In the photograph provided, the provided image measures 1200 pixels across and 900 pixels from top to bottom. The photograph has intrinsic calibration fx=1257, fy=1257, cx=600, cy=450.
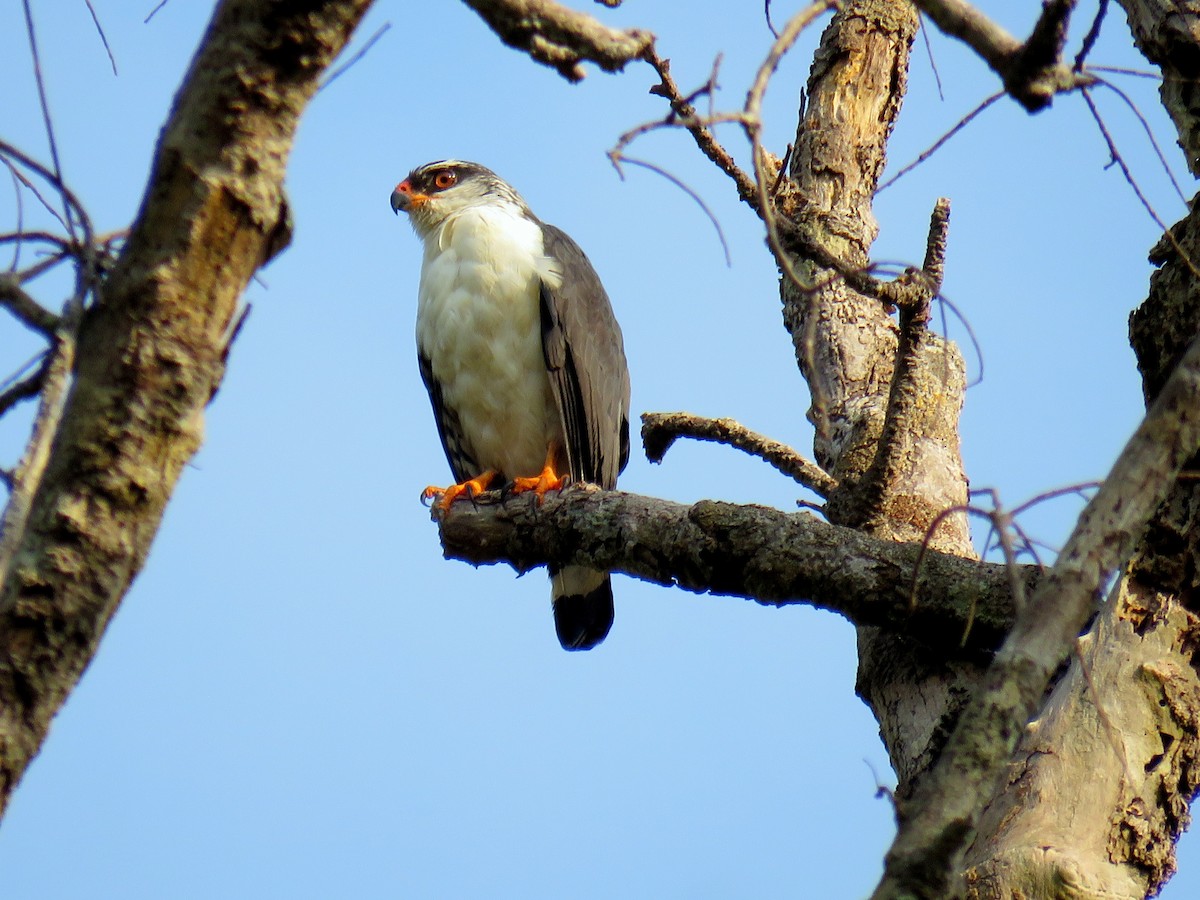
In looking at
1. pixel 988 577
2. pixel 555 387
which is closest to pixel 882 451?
pixel 988 577

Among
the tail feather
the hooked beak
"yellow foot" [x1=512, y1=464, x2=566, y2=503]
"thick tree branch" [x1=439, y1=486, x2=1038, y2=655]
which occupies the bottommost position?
"thick tree branch" [x1=439, y1=486, x2=1038, y2=655]

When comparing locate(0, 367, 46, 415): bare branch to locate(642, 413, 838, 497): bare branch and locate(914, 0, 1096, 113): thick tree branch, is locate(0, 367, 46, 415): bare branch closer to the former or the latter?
locate(914, 0, 1096, 113): thick tree branch

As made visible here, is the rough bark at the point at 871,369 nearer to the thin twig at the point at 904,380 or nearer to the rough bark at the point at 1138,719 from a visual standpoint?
the thin twig at the point at 904,380

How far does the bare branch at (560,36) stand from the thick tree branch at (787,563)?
1.57 meters

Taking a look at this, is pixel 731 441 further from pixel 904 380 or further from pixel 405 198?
pixel 405 198

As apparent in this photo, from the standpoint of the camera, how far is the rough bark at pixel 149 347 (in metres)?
1.47

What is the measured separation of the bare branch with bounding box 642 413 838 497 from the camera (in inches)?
169

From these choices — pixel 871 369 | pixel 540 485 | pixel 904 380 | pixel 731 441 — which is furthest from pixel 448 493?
pixel 904 380

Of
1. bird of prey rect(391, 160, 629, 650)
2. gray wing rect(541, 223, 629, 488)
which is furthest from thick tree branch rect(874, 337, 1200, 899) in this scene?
gray wing rect(541, 223, 629, 488)

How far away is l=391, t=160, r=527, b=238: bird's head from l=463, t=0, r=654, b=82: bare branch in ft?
12.7

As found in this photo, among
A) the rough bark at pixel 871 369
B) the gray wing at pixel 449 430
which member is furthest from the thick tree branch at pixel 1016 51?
Answer: the gray wing at pixel 449 430

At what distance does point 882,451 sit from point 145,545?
2.45 metres

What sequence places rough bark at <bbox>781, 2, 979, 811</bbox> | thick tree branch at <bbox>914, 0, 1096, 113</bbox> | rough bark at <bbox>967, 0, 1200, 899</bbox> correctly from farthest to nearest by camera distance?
rough bark at <bbox>781, 2, 979, 811</bbox> < rough bark at <bbox>967, 0, 1200, 899</bbox> < thick tree branch at <bbox>914, 0, 1096, 113</bbox>

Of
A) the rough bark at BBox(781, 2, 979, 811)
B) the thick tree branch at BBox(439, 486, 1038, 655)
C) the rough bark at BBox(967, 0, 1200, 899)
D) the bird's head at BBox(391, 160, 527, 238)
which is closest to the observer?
the rough bark at BBox(967, 0, 1200, 899)
